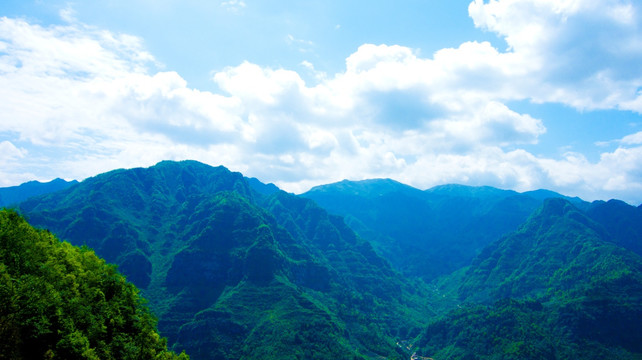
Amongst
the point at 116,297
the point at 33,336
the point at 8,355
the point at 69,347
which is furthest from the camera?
the point at 116,297

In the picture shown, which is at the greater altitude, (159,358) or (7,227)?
(7,227)

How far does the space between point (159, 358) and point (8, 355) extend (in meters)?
34.9

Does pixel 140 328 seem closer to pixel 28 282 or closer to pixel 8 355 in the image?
pixel 28 282

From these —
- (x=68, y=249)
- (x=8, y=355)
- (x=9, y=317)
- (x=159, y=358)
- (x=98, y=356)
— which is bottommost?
(x=159, y=358)

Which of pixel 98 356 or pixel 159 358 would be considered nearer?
pixel 98 356

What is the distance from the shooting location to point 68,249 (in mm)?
92062

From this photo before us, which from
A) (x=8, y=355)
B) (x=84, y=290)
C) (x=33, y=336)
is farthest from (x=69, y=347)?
(x=84, y=290)

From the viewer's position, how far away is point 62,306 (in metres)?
66.9

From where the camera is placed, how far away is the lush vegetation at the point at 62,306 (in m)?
56.9

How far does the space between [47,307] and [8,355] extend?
485 inches

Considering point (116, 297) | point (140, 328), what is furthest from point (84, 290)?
point (140, 328)

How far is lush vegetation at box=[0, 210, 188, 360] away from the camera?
5691cm

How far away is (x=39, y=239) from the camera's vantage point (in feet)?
284

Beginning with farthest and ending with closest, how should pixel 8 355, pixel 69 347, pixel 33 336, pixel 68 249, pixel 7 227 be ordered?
1. pixel 68 249
2. pixel 7 227
3. pixel 69 347
4. pixel 33 336
5. pixel 8 355
